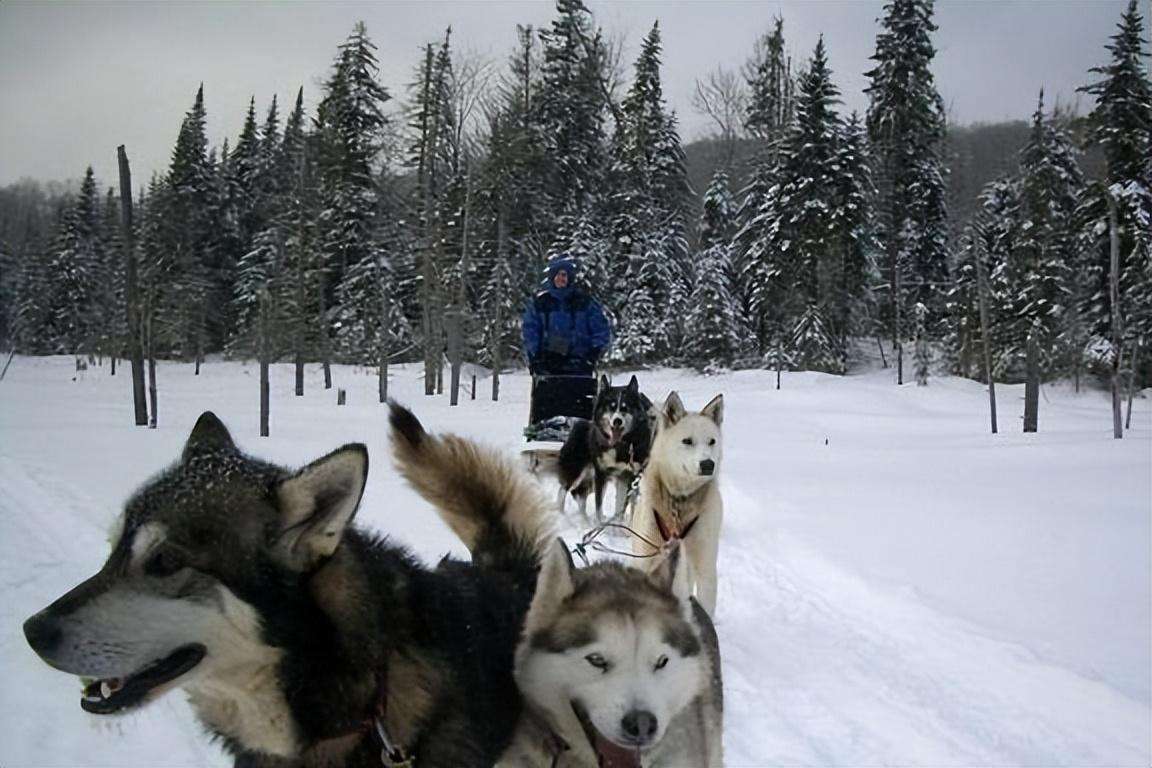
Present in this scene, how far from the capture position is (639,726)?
2027 millimetres

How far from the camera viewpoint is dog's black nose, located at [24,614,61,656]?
1.50 metres

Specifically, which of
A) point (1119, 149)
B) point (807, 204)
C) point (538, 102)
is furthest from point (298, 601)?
point (538, 102)

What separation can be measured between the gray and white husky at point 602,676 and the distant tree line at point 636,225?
20095 millimetres

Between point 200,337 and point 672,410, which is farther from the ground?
point 200,337

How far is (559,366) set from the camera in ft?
30.8

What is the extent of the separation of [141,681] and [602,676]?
114 centimetres

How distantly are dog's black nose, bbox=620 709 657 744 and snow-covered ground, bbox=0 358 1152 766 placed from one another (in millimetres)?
1047

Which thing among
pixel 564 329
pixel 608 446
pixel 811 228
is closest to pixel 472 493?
pixel 608 446

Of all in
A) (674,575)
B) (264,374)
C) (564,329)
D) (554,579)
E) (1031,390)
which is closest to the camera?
(554,579)

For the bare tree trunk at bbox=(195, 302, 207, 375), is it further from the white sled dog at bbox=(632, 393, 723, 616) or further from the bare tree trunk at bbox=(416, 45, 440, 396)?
the white sled dog at bbox=(632, 393, 723, 616)

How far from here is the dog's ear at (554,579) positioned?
2.26 metres

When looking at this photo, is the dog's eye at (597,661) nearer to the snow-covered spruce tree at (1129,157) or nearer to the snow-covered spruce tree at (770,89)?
the snow-covered spruce tree at (1129,157)

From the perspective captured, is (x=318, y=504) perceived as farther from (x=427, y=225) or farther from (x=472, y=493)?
(x=427, y=225)

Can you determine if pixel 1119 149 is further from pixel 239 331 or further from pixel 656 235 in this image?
pixel 239 331
